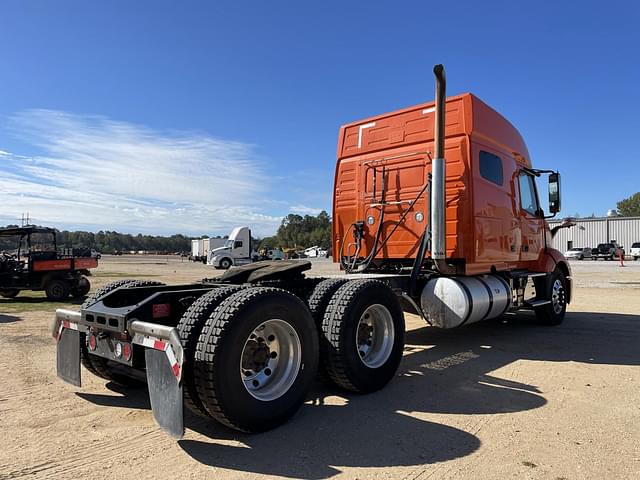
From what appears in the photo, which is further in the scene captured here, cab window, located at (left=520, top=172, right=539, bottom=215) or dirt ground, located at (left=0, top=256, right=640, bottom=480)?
cab window, located at (left=520, top=172, right=539, bottom=215)

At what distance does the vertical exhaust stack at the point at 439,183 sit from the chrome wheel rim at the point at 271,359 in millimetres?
2987

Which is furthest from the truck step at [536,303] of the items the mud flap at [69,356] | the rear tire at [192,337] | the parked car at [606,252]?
the parked car at [606,252]

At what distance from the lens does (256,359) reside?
12.8ft

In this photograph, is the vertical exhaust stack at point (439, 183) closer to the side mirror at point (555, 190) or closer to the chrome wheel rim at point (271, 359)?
the chrome wheel rim at point (271, 359)

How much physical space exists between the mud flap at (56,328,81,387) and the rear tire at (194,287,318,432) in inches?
62.2

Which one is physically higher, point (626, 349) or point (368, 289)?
point (368, 289)

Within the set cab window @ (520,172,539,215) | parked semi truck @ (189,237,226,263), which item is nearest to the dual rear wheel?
cab window @ (520,172,539,215)

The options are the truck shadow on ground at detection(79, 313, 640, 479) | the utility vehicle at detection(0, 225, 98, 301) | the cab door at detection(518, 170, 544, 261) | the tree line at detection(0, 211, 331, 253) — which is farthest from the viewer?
the tree line at detection(0, 211, 331, 253)

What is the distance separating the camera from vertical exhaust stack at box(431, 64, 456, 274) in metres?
6.05

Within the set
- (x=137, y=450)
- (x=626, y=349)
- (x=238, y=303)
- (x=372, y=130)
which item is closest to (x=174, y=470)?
(x=137, y=450)

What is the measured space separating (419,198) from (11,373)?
5.50 metres

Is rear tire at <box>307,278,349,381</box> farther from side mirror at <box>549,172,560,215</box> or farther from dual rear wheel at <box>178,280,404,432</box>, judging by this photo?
side mirror at <box>549,172,560,215</box>

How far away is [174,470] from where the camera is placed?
3068mm

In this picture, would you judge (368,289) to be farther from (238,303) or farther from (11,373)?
(11,373)
